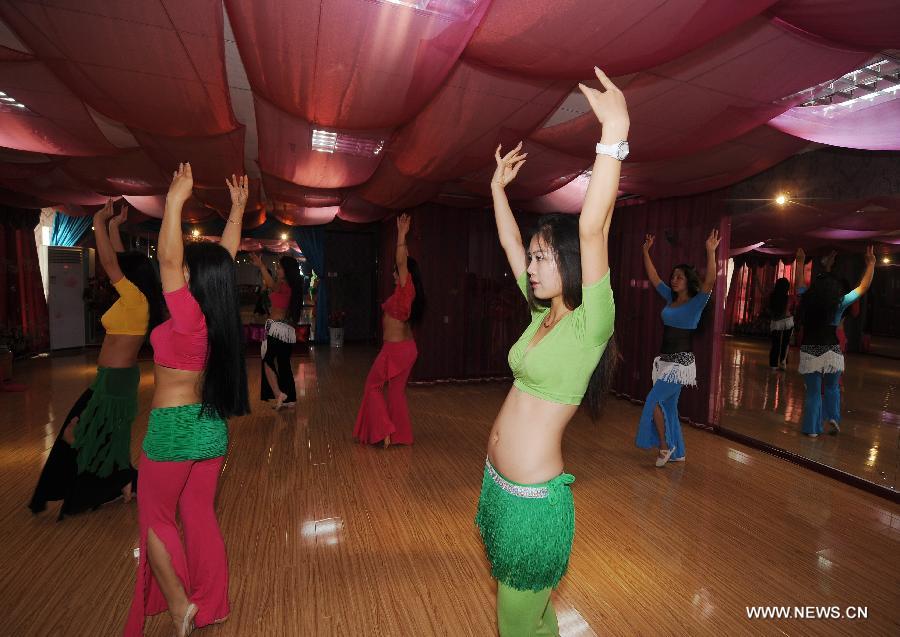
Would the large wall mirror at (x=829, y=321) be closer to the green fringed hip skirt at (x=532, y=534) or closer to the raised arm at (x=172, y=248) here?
the green fringed hip skirt at (x=532, y=534)

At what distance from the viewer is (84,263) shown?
9.49m

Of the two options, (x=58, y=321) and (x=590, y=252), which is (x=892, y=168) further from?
(x=58, y=321)

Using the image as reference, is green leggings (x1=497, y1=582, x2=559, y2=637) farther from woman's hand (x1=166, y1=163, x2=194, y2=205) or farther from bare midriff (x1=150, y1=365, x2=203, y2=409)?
woman's hand (x1=166, y1=163, x2=194, y2=205)

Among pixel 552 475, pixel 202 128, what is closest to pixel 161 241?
pixel 552 475

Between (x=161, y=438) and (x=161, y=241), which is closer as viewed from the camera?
(x=161, y=241)

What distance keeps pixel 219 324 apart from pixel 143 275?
1.43 metres

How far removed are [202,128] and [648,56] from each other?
268 centimetres

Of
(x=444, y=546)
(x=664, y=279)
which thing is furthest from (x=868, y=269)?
(x=444, y=546)

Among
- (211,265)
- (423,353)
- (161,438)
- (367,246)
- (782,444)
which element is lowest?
(782,444)

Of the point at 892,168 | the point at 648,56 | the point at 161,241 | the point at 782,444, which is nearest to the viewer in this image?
the point at 161,241

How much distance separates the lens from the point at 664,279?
18.3 ft

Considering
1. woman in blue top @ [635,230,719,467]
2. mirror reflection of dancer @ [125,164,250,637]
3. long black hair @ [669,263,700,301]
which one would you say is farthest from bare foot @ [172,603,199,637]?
long black hair @ [669,263,700,301]

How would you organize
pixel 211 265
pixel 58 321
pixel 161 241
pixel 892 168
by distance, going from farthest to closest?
pixel 58 321
pixel 892 168
pixel 211 265
pixel 161 241

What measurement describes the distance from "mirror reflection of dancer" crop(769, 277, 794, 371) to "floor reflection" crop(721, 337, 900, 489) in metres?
0.23
